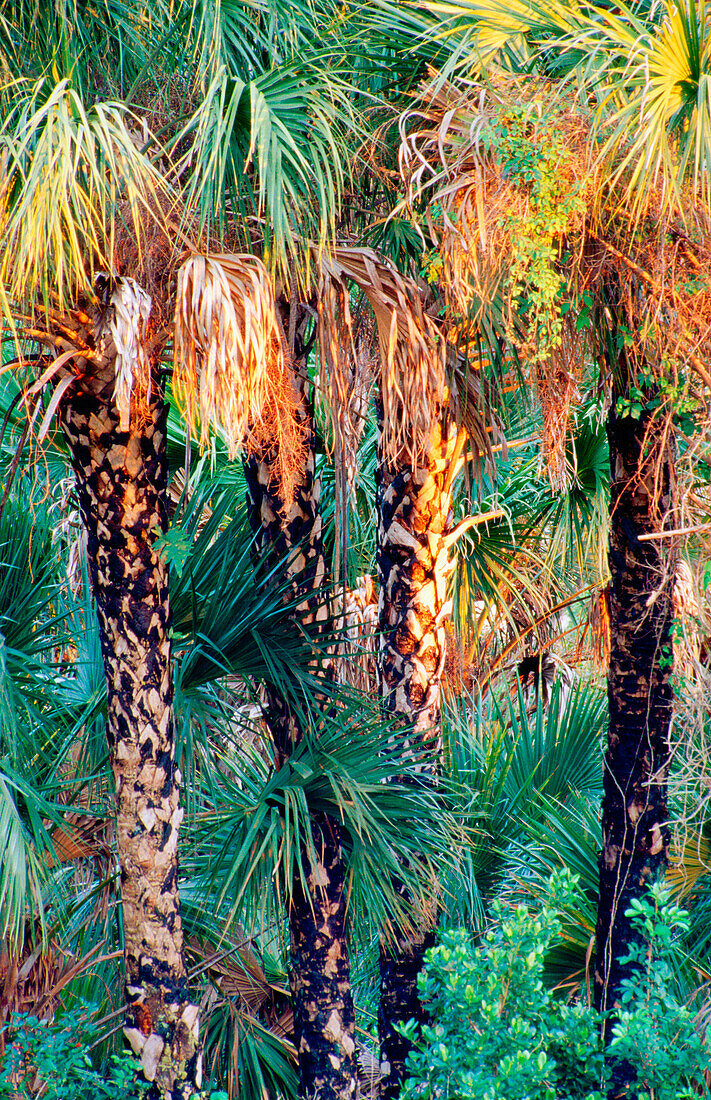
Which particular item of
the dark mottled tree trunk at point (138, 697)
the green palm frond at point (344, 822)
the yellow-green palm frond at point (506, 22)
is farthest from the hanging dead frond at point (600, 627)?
the yellow-green palm frond at point (506, 22)

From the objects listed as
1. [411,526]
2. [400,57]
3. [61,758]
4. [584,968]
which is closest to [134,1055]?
[61,758]

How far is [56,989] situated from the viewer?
12.9ft

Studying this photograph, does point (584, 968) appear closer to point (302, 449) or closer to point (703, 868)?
point (703, 868)

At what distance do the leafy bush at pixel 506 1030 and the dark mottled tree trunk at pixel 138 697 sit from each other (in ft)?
3.34

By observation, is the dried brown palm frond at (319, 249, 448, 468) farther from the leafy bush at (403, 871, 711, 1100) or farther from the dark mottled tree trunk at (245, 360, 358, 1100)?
the leafy bush at (403, 871, 711, 1100)

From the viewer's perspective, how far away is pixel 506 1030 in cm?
284

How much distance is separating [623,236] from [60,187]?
1985 millimetres

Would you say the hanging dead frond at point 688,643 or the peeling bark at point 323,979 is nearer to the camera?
the hanging dead frond at point 688,643

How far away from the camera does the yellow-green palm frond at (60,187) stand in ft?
8.98

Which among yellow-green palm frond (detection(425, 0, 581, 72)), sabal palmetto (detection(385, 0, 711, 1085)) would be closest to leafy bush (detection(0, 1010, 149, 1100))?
sabal palmetto (detection(385, 0, 711, 1085))

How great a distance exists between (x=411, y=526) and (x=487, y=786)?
1.63 metres

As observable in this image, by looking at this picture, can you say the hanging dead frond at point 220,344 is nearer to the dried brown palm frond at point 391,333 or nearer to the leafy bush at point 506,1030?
the dried brown palm frond at point 391,333

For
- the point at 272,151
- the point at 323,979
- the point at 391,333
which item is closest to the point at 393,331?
the point at 391,333

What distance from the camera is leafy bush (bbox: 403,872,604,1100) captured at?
268cm
